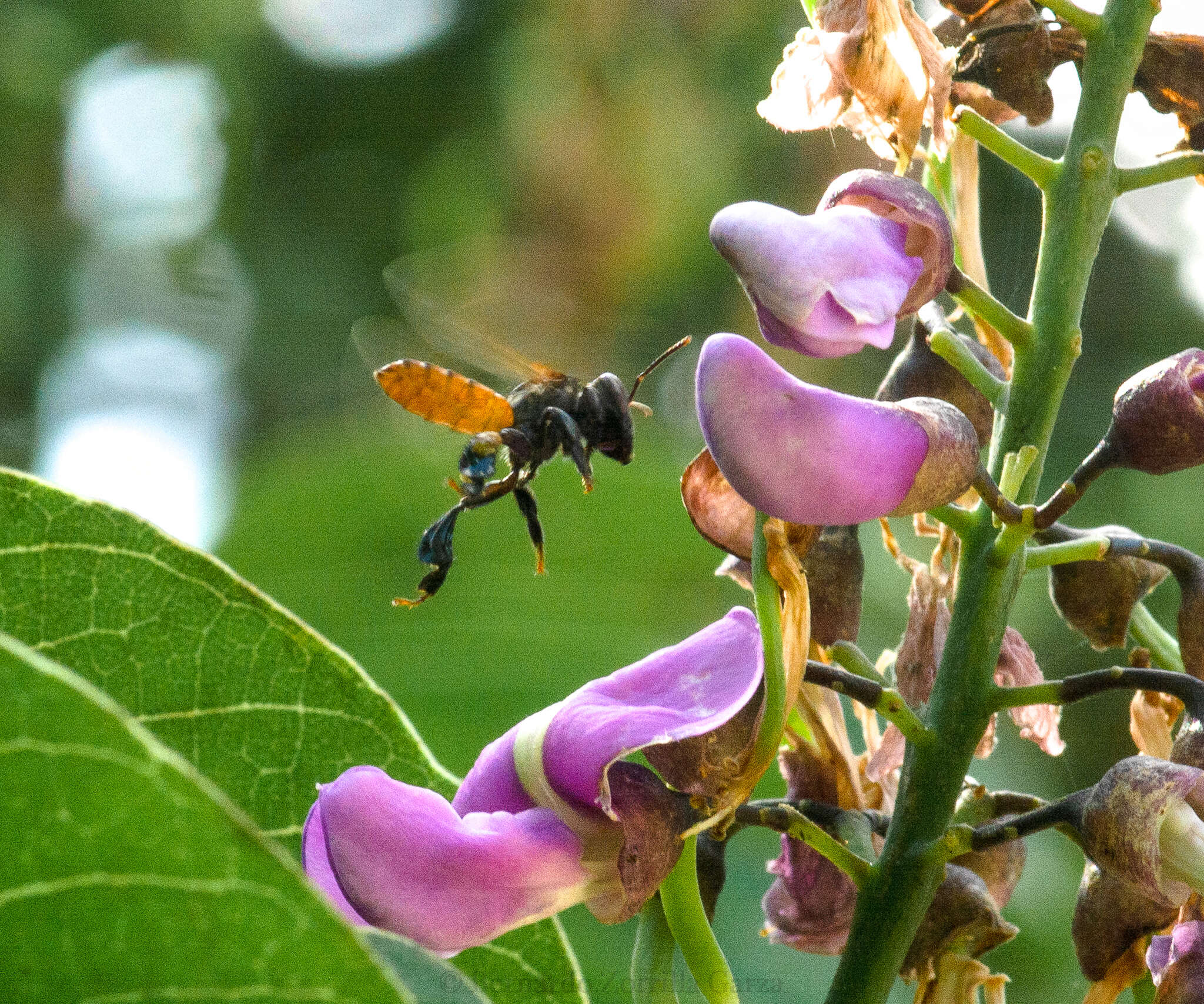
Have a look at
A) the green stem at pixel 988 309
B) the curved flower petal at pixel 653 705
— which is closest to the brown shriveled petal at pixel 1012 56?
the green stem at pixel 988 309

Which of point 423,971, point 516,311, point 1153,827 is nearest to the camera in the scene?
point 423,971

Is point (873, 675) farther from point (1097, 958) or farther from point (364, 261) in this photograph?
point (364, 261)

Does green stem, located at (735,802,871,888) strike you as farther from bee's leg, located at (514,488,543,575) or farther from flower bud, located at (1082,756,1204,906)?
bee's leg, located at (514,488,543,575)

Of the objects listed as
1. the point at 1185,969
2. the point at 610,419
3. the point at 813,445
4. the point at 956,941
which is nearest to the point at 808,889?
the point at 956,941

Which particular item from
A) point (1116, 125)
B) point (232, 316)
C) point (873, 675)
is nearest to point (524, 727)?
point (873, 675)

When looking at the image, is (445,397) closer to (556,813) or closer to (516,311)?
(516,311)

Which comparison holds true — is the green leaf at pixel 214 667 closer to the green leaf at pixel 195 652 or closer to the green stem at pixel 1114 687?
the green leaf at pixel 195 652

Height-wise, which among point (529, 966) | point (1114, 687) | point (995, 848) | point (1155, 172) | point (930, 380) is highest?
point (1155, 172)
